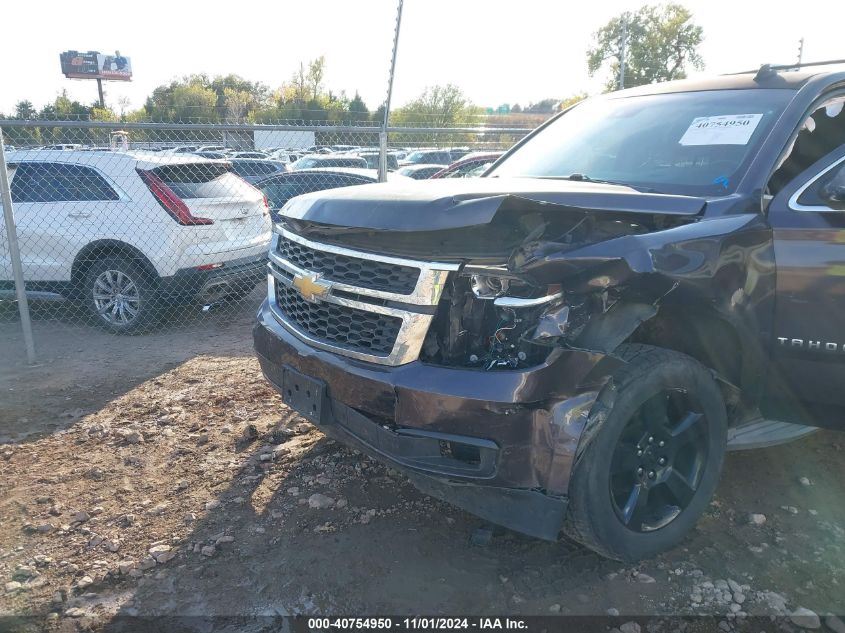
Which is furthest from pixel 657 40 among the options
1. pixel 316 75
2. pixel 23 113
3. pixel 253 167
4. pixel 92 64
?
pixel 92 64

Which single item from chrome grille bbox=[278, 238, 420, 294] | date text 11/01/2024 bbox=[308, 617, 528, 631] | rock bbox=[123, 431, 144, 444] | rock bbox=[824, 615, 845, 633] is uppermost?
chrome grille bbox=[278, 238, 420, 294]

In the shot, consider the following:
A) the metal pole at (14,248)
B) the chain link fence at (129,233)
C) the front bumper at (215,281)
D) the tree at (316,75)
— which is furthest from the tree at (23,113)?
the tree at (316,75)

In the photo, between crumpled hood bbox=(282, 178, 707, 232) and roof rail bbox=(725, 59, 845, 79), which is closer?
crumpled hood bbox=(282, 178, 707, 232)

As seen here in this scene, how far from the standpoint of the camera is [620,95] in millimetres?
4121

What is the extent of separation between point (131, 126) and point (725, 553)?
5.53 metres

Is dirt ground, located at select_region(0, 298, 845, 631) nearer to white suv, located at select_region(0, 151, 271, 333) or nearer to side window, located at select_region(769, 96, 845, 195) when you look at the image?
side window, located at select_region(769, 96, 845, 195)

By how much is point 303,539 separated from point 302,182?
8527 millimetres

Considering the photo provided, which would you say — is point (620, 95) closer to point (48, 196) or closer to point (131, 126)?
point (131, 126)

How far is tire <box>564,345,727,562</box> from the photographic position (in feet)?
7.88

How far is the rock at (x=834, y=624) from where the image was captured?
240 centimetres

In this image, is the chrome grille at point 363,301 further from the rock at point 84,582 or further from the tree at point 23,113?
the tree at point 23,113

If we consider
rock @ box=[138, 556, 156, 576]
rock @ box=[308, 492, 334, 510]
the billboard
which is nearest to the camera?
rock @ box=[138, 556, 156, 576]

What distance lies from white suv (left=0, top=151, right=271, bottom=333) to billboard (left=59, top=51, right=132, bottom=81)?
230ft

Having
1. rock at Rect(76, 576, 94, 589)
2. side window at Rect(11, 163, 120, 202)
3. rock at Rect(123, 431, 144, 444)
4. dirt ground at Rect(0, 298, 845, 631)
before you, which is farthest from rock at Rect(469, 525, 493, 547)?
side window at Rect(11, 163, 120, 202)
